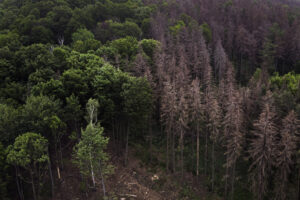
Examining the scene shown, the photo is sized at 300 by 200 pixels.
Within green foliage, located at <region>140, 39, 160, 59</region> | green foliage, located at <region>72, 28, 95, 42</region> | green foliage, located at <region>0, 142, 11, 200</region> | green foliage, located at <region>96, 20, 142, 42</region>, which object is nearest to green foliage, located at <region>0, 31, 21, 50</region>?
green foliage, located at <region>72, 28, 95, 42</region>

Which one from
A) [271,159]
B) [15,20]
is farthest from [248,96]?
[15,20]

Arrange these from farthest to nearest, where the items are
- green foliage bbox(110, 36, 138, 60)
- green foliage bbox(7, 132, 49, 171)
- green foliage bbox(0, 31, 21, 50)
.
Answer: green foliage bbox(110, 36, 138, 60), green foliage bbox(0, 31, 21, 50), green foliage bbox(7, 132, 49, 171)

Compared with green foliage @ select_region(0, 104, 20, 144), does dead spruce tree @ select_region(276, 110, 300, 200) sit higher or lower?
lower

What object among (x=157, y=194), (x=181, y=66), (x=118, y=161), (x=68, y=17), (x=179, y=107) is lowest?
(x=157, y=194)

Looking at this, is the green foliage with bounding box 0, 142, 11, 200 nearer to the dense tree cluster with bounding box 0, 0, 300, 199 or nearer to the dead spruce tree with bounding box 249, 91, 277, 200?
the dense tree cluster with bounding box 0, 0, 300, 199

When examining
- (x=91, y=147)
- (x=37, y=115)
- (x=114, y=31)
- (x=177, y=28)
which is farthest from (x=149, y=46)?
(x=91, y=147)

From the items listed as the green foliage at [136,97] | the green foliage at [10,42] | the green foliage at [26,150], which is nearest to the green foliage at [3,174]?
the green foliage at [26,150]

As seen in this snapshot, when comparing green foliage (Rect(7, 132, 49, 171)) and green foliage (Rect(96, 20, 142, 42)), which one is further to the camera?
green foliage (Rect(96, 20, 142, 42))

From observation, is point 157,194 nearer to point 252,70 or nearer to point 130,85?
point 130,85
